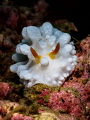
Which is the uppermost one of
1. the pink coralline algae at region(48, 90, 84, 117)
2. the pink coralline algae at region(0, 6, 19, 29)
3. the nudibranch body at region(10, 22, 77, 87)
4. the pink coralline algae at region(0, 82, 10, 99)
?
the pink coralline algae at region(0, 6, 19, 29)

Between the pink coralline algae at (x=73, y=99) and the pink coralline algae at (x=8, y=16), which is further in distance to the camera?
the pink coralline algae at (x=8, y=16)

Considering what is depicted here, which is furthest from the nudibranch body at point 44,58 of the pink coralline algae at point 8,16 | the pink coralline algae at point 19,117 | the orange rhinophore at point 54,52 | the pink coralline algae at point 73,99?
the pink coralline algae at point 8,16

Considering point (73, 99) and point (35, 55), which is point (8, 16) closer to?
point (35, 55)

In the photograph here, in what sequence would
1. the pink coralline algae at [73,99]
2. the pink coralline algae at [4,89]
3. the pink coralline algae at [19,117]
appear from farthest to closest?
the pink coralline algae at [4,89], the pink coralline algae at [73,99], the pink coralline algae at [19,117]

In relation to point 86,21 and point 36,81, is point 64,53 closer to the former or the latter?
point 36,81

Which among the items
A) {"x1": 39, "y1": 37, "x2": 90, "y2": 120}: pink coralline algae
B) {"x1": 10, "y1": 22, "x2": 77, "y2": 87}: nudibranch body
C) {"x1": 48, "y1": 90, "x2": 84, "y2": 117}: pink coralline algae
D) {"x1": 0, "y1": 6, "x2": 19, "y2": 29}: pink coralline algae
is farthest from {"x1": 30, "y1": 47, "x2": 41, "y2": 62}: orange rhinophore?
{"x1": 0, "y1": 6, "x2": 19, "y2": 29}: pink coralline algae

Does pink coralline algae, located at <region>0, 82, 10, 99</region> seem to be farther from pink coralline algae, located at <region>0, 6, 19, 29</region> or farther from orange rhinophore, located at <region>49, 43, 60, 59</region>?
pink coralline algae, located at <region>0, 6, 19, 29</region>

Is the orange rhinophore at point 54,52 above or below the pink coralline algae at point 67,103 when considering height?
above

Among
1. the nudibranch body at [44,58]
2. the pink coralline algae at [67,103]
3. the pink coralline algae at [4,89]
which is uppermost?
the nudibranch body at [44,58]

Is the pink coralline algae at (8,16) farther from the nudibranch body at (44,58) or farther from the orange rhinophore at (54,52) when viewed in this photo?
the orange rhinophore at (54,52)
